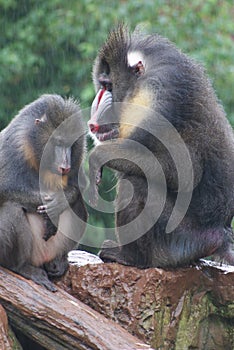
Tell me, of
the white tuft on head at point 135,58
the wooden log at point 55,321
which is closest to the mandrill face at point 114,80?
the white tuft on head at point 135,58

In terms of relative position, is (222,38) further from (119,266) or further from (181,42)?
(119,266)

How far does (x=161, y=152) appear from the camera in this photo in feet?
19.3

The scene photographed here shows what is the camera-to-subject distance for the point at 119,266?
5.99 m

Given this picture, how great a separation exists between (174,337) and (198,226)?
768 millimetres

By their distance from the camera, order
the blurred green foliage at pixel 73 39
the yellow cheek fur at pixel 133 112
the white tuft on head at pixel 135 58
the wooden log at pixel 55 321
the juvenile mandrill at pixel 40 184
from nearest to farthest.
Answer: the wooden log at pixel 55 321
the juvenile mandrill at pixel 40 184
the yellow cheek fur at pixel 133 112
the white tuft on head at pixel 135 58
the blurred green foliage at pixel 73 39

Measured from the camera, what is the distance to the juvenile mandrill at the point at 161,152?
19.2 ft

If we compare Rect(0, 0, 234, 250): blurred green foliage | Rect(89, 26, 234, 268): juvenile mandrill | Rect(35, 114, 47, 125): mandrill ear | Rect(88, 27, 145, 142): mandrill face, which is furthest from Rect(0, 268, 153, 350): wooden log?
Rect(0, 0, 234, 250): blurred green foliage

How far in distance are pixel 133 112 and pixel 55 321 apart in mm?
1526

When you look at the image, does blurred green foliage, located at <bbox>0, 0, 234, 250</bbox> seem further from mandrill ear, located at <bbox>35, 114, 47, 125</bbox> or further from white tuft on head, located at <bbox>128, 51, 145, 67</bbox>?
mandrill ear, located at <bbox>35, 114, 47, 125</bbox>

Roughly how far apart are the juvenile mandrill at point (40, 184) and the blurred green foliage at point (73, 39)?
3.80 metres

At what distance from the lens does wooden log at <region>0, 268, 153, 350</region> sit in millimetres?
5184

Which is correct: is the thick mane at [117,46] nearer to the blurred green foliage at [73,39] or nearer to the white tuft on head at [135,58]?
the white tuft on head at [135,58]

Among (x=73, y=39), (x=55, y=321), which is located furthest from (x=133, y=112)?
(x=73, y=39)

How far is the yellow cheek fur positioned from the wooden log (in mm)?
1231
